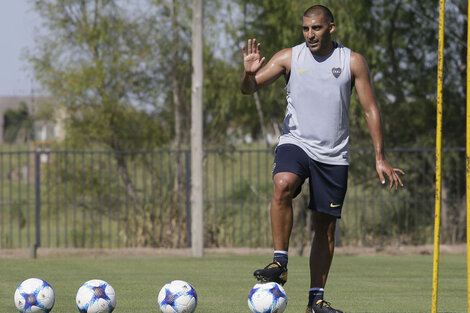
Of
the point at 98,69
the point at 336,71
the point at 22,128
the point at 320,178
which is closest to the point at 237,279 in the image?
the point at 320,178

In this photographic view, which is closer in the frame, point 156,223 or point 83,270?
point 83,270

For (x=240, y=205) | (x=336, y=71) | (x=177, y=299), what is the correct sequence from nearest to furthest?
(x=177, y=299) < (x=336, y=71) < (x=240, y=205)

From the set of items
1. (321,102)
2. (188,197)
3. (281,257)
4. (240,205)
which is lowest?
(240,205)

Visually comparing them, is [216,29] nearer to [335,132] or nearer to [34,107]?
[34,107]

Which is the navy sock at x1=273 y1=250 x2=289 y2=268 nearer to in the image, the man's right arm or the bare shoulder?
the man's right arm

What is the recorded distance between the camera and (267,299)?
5527 mm

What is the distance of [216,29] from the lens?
58.1ft

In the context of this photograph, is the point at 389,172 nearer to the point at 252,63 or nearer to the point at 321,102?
the point at 321,102

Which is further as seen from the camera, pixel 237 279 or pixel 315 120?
pixel 237 279

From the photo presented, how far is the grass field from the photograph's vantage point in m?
7.24

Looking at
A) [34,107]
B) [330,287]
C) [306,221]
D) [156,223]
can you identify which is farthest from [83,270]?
[34,107]

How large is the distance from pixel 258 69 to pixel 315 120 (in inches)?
21.1

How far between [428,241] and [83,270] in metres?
9.24

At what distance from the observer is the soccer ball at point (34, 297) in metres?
5.72
